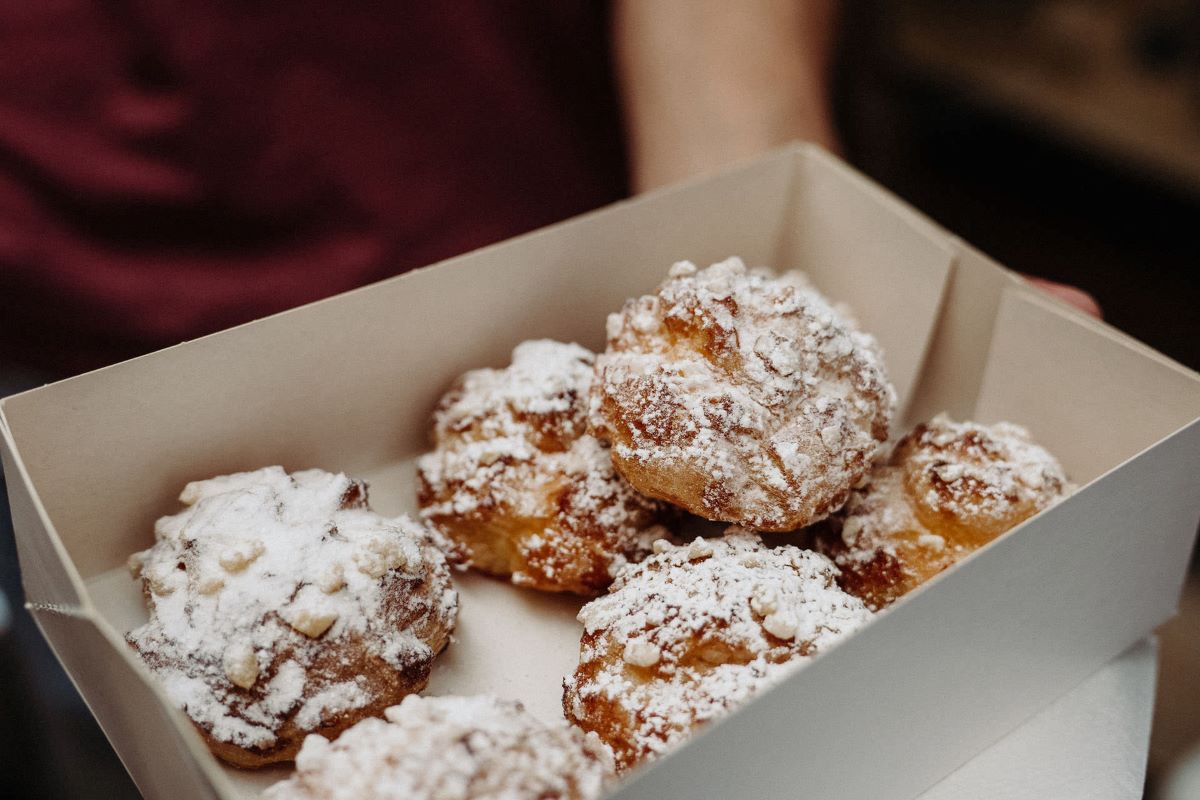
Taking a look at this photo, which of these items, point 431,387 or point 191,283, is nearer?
point 431,387

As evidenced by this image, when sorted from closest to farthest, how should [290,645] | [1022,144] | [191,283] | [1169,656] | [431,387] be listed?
1. [290,645]
2. [431,387]
3. [191,283]
4. [1169,656]
5. [1022,144]

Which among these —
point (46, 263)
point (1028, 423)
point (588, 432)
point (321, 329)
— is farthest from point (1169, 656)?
point (46, 263)

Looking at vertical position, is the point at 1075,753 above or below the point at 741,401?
below

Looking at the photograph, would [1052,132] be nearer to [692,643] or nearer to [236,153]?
[236,153]

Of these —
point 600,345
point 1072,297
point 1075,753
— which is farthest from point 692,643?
point 1072,297

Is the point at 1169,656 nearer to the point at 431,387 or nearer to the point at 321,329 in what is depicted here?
the point at 431,387

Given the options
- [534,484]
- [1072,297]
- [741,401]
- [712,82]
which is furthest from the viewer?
[712,82]
